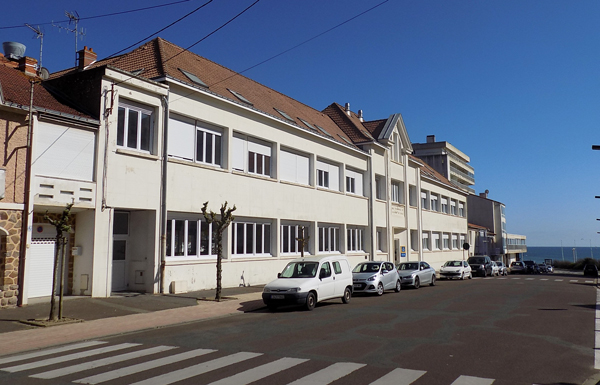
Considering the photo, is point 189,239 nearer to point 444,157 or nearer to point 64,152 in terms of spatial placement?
point 64,152

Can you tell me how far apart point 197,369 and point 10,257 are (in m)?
9.19

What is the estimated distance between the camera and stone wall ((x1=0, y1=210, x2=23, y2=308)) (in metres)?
13.8

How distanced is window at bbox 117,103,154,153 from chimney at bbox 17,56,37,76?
3637 mm

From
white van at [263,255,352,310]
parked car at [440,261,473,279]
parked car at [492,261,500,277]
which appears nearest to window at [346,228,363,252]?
parked car at [440,261,473,279]

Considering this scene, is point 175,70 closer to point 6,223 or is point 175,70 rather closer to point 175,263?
point 175,263

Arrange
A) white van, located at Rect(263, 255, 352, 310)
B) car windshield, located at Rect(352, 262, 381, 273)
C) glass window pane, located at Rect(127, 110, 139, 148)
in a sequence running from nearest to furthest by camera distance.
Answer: white van, located at Rect(263, 255, 352, 310), glass window pane, located at Rect(127, 110, 139, 148), car windshield, located at Rect(352, 262, 381, 273)

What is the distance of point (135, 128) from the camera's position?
707 inches

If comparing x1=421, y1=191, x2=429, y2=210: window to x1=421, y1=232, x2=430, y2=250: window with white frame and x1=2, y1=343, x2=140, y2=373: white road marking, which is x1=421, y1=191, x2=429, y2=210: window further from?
x1=2, y1=343, x2=140, y2=373: white road marking

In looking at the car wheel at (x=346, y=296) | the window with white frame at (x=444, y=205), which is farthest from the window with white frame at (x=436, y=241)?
the car wheel at (x=346, y=296)

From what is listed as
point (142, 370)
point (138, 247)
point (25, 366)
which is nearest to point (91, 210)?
point (138, 247)

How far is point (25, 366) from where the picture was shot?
A: 8141mm

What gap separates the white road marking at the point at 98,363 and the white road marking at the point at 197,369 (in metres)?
1.47

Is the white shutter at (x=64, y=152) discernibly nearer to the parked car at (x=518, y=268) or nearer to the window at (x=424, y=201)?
the window at (x=424, y=201)

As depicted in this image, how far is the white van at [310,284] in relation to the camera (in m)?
15.3
